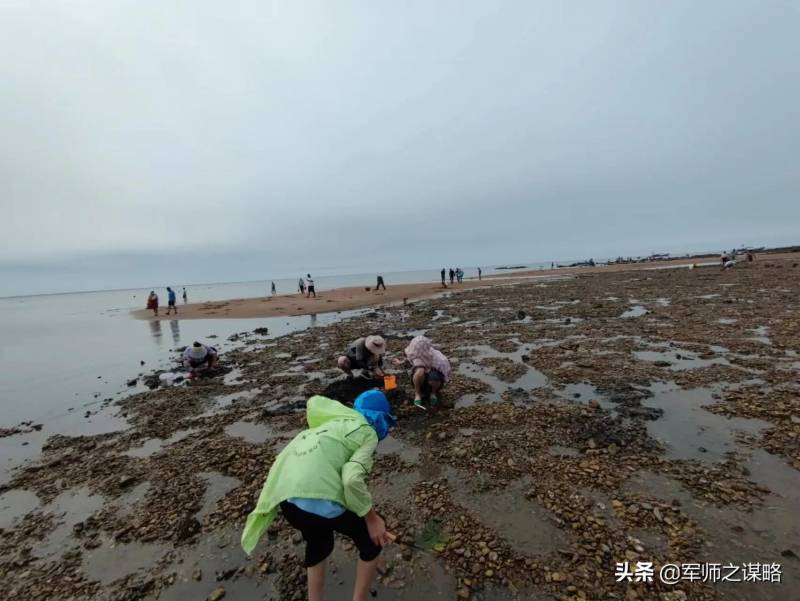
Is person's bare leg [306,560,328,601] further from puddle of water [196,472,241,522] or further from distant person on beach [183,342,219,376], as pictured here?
distant person on beach [183,342,219,376]

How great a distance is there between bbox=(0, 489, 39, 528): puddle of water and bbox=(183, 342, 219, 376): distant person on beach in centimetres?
666

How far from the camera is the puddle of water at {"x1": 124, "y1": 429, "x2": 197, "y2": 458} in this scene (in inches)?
302

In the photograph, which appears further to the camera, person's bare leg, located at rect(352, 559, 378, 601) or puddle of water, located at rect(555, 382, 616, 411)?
puddle of water, located at rect(555, 382, 616, 411)

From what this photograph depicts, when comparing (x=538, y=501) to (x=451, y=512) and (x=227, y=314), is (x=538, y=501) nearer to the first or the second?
(x=451, y=512)

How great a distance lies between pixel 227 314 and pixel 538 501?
36060 millimetres

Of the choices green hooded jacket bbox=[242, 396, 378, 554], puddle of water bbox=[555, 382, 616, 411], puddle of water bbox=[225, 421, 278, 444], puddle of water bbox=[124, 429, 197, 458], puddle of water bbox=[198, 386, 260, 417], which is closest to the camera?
green hooded jacket bbox=[242, 396, 378, 554]

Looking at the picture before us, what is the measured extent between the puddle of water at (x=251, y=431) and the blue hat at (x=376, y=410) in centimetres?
536

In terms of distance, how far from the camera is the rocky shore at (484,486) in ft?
13.3

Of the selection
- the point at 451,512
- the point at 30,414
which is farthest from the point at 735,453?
the point at 30,414

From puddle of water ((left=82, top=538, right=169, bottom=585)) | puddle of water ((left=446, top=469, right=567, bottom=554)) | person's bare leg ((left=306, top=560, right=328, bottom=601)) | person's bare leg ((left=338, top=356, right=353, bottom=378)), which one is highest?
person's bare leg ((left=338, top=356, right=353, bottom=378))

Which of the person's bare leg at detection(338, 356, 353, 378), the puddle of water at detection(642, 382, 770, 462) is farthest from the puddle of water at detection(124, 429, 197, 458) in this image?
the puddle of water at detection(642, 382, 770, 462)

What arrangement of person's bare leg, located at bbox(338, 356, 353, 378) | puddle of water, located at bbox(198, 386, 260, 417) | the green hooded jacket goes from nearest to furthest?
1. the green hooded jacket
2. puddle of water, located at bbox(198, 386, 260, 417)
3. person's bare leg, located at bbox(338, 356, 353, 378)

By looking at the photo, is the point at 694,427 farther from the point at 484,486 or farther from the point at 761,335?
the point at 761,335

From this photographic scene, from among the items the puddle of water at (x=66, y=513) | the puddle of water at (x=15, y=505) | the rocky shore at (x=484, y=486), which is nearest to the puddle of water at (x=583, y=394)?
the rocky shore at (x=484, y=486)
